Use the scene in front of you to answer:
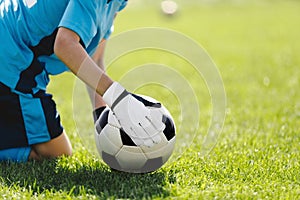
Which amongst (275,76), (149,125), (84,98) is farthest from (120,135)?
(275,76)

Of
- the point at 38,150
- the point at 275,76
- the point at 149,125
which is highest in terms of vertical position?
the point at 149,125

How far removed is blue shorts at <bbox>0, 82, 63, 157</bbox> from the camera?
3604mm

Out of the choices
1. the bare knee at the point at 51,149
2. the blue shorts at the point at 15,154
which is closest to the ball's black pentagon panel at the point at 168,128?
the bare knee at the point at 51,149

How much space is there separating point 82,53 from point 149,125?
51 centimetres

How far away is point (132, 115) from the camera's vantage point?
9.59 feet

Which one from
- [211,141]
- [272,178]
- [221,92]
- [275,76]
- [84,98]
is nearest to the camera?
[272,178]

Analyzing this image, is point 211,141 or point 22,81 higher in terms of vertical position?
point 22,81

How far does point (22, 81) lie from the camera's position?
11.7 feet

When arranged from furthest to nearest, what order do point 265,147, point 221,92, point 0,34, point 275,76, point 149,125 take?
1. point 275,76
2. point 221,92
3. point 265,147
4. point 0,34
5. point 149,125

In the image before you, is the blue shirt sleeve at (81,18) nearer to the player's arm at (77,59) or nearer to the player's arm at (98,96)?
the player's arm at (77,59)

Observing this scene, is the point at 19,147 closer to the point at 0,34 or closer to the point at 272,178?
the point at 0,34

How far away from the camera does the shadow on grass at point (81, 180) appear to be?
2883 millimetres

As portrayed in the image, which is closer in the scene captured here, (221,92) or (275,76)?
(221,92)

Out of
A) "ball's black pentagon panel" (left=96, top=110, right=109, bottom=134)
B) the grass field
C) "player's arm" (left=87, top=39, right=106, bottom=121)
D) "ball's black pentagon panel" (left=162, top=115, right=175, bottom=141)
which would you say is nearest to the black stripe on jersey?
the grass field
